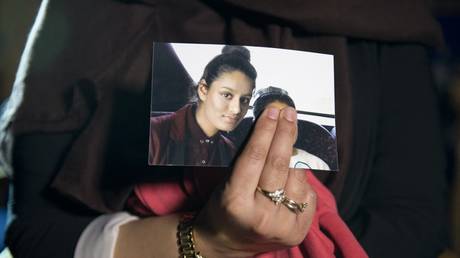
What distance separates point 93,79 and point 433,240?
581mm

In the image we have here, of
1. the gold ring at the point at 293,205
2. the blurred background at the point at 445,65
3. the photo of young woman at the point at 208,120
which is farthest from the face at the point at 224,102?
the blurred background at the point at 445,65

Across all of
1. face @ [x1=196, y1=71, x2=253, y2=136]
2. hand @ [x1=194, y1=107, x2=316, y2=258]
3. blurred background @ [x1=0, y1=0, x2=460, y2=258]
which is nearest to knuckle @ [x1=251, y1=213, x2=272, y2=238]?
hand @ [x1=194, y1=107, x2=316, y2=258]

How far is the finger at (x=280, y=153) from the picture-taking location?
485 mm

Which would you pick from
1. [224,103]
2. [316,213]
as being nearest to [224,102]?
[224,103]

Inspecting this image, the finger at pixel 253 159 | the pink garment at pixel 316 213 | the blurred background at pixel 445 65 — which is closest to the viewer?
the finger at pixel 253 159

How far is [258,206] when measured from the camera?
0.50m

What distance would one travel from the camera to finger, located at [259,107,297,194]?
19.1 inches

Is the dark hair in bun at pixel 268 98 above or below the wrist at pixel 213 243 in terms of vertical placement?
above

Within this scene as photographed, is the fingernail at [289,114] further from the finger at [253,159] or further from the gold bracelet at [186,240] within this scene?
the gold bracelet at [186,240]

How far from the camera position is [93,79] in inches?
26.8

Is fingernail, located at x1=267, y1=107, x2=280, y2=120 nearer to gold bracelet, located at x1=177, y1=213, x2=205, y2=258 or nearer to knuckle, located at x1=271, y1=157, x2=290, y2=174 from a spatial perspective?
knuckle, located at x1=271, y1=157, x2=290, y2=174

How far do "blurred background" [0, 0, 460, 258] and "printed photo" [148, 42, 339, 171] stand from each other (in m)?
0.47

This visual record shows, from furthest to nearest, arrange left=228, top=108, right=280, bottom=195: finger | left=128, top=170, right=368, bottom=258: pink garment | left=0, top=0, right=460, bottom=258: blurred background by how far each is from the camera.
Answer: left=0, top=0, right=460, bottom=258: blurred background, left=128, top=170, right=368, bottom=258: pink garment, left=228, top=108, right=280, bottom=195: finger

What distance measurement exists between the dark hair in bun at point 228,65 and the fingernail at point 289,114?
48 millimetres
